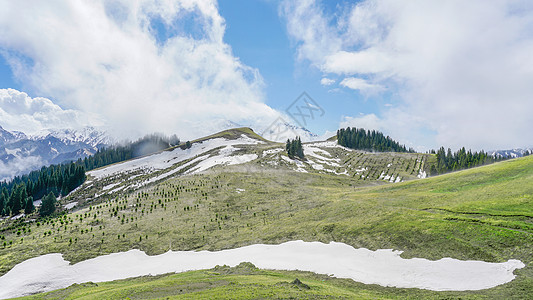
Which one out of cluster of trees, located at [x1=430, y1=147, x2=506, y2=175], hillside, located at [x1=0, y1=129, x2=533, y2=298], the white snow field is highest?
cluster of trees, located at [x1=430, y1=147, x2=506, y2=175]

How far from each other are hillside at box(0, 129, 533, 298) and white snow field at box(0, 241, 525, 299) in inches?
51.1

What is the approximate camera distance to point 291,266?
2678cm

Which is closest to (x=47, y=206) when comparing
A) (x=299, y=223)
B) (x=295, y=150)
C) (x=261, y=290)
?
(x=299, y=223)

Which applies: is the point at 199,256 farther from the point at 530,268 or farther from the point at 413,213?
the point at 530,268

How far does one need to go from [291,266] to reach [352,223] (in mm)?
13276

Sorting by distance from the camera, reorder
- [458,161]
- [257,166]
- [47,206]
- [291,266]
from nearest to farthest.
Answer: [291,266], [47,206], [257,166], [458,161]

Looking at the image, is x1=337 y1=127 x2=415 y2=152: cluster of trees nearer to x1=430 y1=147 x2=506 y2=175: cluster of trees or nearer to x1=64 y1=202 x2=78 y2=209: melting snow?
x1=430 y1=147 x2=506 y2=175: cluster of trees

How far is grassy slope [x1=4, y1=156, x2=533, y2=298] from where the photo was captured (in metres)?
22.7

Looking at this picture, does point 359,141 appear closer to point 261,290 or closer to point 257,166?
point 257,166

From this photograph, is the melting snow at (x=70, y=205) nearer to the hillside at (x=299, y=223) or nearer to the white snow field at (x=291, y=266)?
the hillside at (x=299, y=223)

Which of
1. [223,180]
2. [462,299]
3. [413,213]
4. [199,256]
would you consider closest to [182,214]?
[199,256]

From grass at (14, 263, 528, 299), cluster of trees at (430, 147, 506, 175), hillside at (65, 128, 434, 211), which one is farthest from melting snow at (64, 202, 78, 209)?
cluster of trees at (430, 147, 506, 175)

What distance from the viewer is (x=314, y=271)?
81.5 ft

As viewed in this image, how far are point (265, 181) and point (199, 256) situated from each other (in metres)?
48.0
